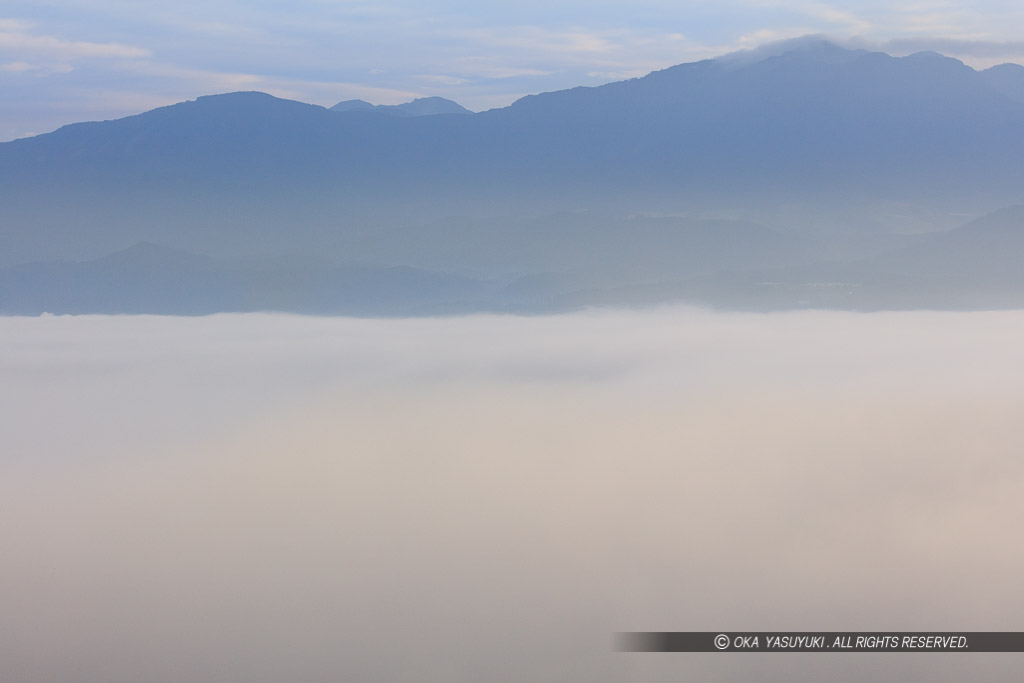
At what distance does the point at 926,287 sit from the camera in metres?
133

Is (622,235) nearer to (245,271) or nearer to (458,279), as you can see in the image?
(458,279)

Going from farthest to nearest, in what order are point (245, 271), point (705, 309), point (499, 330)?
point (245, 271)
point (705, 309)
point (499, 330)

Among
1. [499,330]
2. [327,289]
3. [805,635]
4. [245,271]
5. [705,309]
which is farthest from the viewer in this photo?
[245,271]

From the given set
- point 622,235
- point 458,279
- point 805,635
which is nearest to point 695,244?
point 622,235

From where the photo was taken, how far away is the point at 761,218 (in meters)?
196

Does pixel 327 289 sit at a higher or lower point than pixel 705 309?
higher

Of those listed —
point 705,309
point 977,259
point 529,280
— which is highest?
point 529,280

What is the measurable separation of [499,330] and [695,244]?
208 ft

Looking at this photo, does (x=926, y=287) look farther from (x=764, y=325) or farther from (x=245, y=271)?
(x=245, y=271)

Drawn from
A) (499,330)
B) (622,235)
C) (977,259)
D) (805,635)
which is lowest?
(805,635)

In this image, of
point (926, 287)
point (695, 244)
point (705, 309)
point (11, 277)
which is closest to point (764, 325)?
point (705, 309)

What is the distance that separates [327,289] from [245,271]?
84.5ft

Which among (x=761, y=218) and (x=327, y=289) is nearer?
(x=327, y=289)

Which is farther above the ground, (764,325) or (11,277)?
(11,277)
